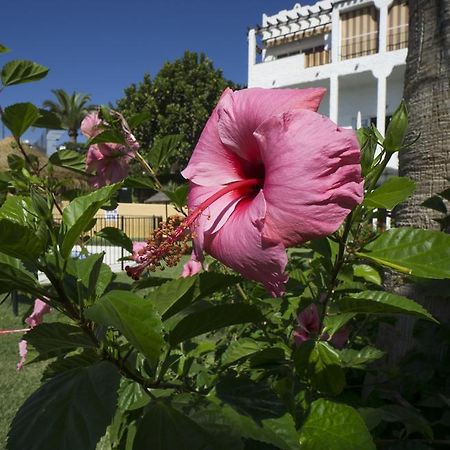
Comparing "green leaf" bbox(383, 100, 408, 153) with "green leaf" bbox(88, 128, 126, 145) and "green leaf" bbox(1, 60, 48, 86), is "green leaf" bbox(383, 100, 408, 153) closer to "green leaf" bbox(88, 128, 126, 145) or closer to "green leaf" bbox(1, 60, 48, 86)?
"green leaf" bbox(88, 128, 126, 145)

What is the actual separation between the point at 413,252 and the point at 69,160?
1440mm

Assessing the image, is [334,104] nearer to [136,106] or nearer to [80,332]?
[136,106]

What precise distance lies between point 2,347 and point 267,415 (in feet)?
14.3

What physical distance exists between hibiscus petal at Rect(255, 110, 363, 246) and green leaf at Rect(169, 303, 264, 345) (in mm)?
223

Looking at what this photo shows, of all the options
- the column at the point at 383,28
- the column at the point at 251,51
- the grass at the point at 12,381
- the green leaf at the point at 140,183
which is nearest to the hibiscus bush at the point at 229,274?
the green leaf at the point at 140,183

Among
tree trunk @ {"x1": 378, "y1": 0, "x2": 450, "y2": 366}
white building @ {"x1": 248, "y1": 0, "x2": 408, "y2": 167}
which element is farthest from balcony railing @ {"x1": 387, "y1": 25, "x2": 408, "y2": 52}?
tree trunk @ {"x1": 378, "y1": 0, "x2": 450, "y2": 366}

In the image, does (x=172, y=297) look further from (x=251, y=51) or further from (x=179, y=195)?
(x=251, y=51)

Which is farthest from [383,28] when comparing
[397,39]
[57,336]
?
[57,336]

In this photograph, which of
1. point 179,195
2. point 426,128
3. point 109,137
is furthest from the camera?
point 426,128

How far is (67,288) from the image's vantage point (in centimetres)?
92

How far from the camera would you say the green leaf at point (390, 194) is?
752mm

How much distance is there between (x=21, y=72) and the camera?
1.64 meters

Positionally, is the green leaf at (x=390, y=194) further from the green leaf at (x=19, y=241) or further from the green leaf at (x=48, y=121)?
the green leaf at (x=48, y=121)

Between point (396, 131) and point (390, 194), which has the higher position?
point (396, 131)
